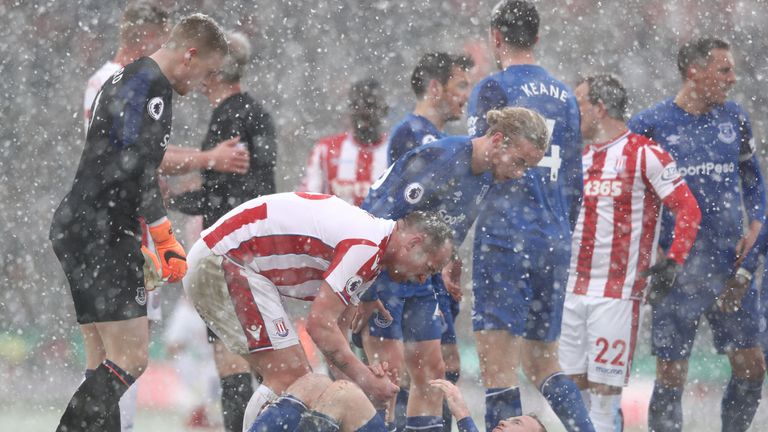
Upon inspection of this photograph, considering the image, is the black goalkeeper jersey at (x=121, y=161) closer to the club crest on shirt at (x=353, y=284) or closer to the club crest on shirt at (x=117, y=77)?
Result: the club crest on shirt at (x=117, y=77)

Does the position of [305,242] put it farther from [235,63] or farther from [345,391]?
[235,63]

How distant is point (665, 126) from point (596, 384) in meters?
1.39

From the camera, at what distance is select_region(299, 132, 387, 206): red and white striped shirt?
7086 mm

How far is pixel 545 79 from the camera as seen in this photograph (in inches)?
229

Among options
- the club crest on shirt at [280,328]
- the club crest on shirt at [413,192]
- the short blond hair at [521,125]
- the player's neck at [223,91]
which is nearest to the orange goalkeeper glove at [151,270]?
the club crest on shirt at [280,328]

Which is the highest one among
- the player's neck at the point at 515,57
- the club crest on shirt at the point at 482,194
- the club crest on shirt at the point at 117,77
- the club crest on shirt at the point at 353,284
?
the player's neck at the point at 515,57

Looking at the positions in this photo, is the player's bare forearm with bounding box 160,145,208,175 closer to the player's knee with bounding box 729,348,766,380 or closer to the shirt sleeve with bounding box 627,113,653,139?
the shirt sleeve with bounding box 627,113,653,139

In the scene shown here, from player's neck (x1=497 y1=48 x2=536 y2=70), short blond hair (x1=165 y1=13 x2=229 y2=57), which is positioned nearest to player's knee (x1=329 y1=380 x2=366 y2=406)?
short blond hair (x1=165 y1=13 x2=229 y2=57)

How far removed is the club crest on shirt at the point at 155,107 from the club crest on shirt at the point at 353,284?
1.04 m

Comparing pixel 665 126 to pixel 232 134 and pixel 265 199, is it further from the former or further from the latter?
pixel 265 199

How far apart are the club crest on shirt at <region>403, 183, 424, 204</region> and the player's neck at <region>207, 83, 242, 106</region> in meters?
1.49

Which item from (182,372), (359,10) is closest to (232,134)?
(182,372)

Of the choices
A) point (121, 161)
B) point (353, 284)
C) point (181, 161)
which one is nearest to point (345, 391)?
point (353, 284)

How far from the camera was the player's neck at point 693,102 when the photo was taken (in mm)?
6523
